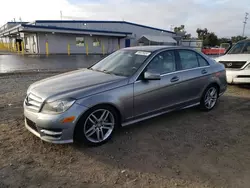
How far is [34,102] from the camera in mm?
3311

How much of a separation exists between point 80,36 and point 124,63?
27702 millimetres

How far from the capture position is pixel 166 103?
13.8ft

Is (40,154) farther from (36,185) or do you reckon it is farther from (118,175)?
(118,175)

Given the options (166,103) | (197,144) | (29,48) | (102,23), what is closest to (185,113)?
(166,103)

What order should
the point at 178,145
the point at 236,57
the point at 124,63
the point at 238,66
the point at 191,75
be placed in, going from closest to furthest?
1. the point at 178,145
2. the point at 124,63
3. the point at 191,75
4. the point at 238,66
5. the point at 236,57

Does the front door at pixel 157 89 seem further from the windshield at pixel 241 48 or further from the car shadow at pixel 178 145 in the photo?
the windshield at pixel 241 48

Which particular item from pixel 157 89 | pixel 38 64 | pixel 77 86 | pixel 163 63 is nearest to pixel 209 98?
pixel 163 63

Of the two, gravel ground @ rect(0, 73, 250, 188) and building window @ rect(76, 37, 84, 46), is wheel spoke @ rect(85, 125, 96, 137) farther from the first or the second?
building window @ rect(76, 37, 84, 46)

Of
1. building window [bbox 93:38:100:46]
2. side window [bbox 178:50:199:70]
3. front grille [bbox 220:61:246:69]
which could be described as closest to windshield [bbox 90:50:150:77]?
side window [bbox 178:50:199:70]

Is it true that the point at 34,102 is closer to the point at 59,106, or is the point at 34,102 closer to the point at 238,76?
the point at 59,106

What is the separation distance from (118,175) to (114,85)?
1380 mm

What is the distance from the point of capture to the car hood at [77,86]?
3.17 meters

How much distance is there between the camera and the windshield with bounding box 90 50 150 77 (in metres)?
3.92

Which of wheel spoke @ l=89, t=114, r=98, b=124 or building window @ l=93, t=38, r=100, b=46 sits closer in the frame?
wheel spoke @ l=89, t=114, r=98, b=124
